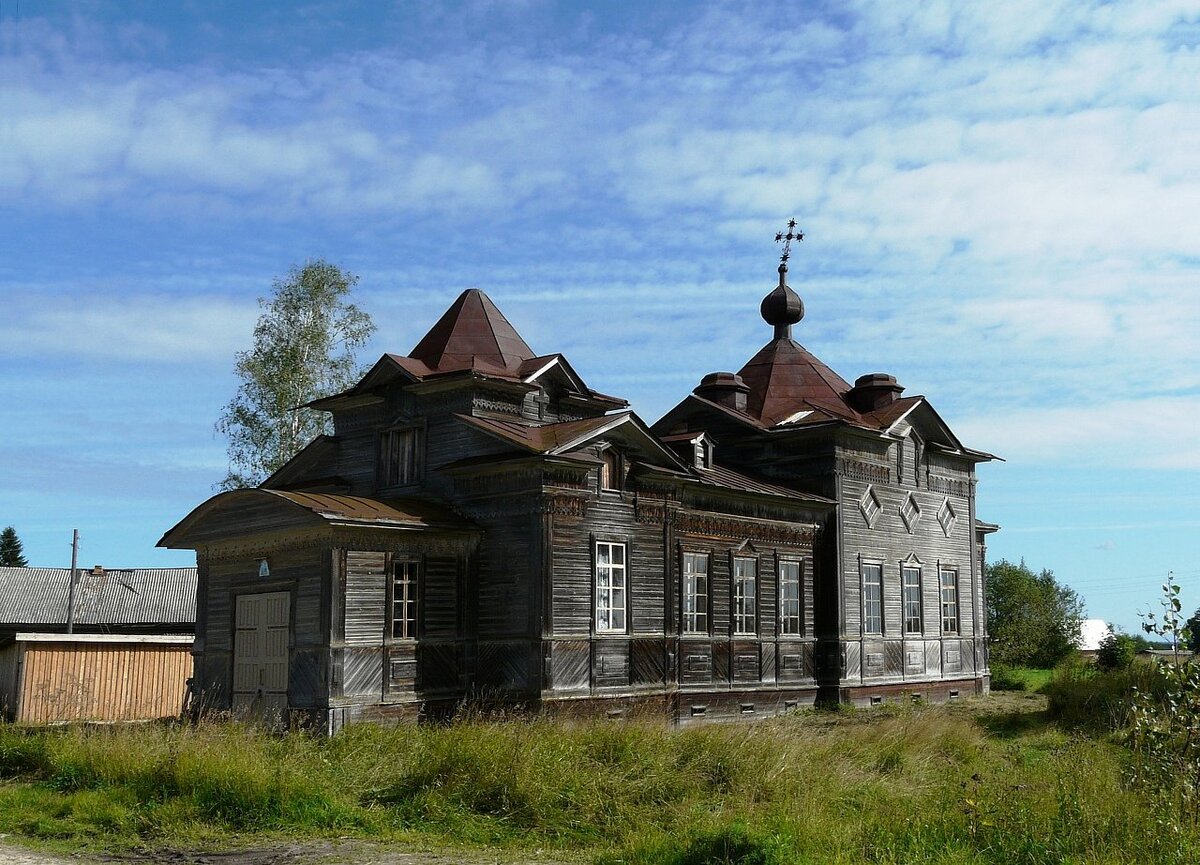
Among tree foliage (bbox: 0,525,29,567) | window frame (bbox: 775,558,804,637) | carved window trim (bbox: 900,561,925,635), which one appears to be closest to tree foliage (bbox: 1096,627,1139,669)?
carved window trim (bbox: 900,561,925,635)

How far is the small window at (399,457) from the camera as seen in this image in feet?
71.9

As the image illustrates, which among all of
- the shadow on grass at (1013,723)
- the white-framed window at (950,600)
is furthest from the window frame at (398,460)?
the white-framed window at (950,600)

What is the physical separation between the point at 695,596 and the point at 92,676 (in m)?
12.6

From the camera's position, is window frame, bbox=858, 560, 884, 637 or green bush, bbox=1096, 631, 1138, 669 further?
green bush, bbox=1096, 631, 1138, 669

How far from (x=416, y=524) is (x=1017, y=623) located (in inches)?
1381

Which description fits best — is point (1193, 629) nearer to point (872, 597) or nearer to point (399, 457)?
point (399, 457)

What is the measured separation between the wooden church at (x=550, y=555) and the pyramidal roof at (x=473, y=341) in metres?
0.06

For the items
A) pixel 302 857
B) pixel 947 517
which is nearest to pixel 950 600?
pixel 947 517

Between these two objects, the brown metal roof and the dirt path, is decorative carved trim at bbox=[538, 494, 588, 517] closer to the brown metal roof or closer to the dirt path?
the brown metal roof

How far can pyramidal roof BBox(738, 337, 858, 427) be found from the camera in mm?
28438

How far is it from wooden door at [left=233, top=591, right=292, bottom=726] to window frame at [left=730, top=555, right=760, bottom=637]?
8.49 metres

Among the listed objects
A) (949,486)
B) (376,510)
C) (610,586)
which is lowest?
(610,586)

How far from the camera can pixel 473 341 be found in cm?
2316

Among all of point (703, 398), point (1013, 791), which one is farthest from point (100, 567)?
point (1013, 791)
